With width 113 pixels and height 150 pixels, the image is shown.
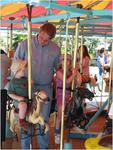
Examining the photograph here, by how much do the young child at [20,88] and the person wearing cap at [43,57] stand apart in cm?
33

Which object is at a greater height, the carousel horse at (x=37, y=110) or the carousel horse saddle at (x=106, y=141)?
the carousel horse at (x=37, y=110)

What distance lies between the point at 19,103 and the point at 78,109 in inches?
31.2

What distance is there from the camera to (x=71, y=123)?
3.34 meters

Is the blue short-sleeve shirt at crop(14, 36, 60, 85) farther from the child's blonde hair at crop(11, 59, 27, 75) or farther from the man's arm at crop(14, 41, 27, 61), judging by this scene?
the child's blonde hair at crop(11, 59, 27, 75)

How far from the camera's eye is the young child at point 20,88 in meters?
2.72

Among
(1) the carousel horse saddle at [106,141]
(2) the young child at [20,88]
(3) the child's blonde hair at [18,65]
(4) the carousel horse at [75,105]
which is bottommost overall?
(1) the carousel horse saddle at [106,141]

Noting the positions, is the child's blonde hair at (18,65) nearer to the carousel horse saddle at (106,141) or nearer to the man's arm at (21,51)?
the man's arm at (21,51)

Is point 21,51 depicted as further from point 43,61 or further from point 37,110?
point 37,110

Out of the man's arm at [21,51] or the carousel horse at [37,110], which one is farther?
the man's arm at [21,51]

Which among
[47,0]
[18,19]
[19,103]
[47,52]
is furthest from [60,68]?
[18,19]

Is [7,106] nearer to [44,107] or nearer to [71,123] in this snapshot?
[44,107]

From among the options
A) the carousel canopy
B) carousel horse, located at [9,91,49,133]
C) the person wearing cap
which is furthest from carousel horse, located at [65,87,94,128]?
the carousel canopy

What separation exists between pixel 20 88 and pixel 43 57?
56cm

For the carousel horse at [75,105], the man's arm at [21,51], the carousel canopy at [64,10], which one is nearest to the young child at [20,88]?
the man's arm at [21,51]
